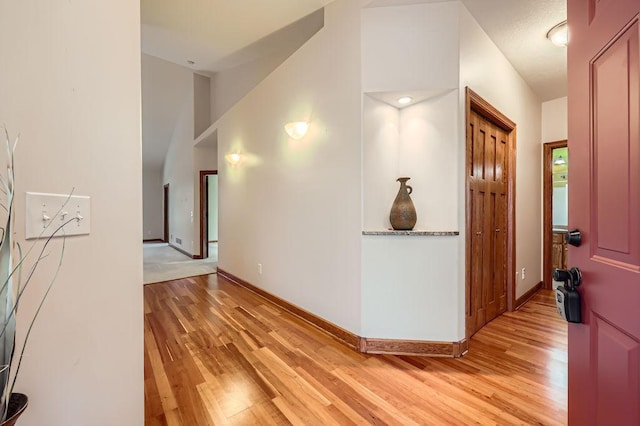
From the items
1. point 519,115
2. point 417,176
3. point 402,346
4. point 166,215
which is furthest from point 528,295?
point 166,215

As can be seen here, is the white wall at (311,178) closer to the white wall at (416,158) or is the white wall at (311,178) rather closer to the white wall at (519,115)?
the white wall at (416,158)

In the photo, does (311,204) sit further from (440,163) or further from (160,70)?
(160,70)

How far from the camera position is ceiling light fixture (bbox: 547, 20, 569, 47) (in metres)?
2.12

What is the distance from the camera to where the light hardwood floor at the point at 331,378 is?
56.0 inches

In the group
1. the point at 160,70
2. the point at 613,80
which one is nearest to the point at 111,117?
the point at 613,80

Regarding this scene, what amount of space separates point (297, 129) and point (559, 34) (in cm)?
226

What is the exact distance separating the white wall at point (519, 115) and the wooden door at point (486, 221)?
226mm

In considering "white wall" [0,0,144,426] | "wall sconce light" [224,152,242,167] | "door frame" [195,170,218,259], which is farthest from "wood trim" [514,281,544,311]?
"door frame" [195,170,218,259]

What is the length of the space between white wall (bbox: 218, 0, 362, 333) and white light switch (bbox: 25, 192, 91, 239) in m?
1.63

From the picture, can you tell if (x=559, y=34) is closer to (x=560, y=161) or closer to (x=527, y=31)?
(x=527, y=31)

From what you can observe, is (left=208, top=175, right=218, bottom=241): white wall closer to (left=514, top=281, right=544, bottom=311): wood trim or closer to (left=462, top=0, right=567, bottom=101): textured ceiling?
(left=462, top=0, right=567, bottom=101): textured ceiling

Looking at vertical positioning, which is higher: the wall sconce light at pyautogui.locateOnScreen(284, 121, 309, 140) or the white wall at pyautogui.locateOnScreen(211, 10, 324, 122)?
the white wall at pyautogui.locateOnScreen(211, 10, 324, 122)

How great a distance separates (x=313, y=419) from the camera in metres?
1.39

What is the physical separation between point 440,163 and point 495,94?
107 cm
